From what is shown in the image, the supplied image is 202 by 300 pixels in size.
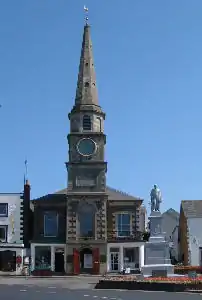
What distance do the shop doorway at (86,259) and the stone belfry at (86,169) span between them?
85 cm

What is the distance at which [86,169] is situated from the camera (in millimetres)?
58312

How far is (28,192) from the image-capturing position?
61.5 meters

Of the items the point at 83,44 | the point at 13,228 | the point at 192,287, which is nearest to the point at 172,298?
the point at 192,287

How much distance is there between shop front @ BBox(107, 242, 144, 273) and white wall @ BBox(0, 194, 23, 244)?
9.18 m

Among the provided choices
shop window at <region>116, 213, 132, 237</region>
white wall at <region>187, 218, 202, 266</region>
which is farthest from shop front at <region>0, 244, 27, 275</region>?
white wall at <region>187, 218, 202, 266</region>

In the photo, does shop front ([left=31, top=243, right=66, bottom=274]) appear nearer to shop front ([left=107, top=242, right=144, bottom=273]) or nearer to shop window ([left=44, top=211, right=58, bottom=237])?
shop window ([left=44, top=211, right=58, bottom=237])

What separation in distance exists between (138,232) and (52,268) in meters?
9.06

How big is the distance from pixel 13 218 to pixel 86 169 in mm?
9181

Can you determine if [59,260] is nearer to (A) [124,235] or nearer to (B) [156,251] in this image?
(A) [124,235]

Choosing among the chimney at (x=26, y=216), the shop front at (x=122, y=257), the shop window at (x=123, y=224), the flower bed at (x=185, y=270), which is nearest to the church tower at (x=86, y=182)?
the shop front at (x=122, y=257)

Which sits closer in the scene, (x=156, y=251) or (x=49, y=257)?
(x=156, y=251)

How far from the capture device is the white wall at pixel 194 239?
6041 centimetres

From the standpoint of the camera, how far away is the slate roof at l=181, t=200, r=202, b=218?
62.9 m

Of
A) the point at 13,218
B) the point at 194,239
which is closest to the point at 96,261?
the point at 13,218
